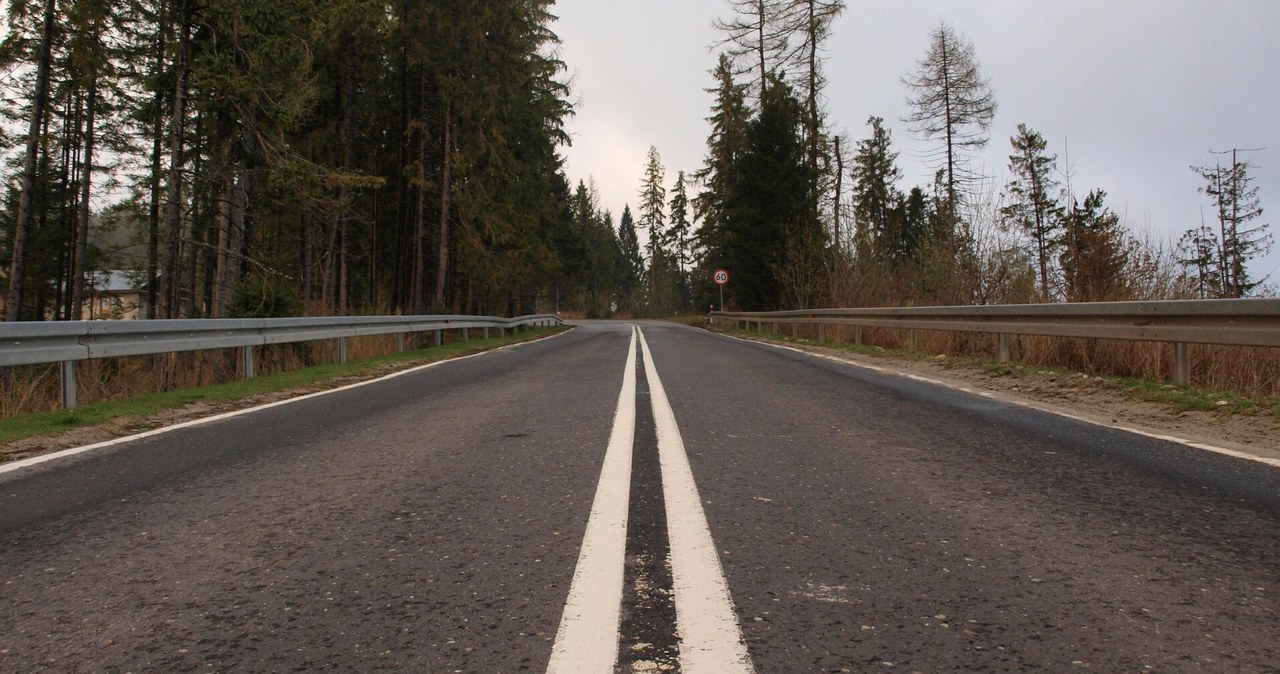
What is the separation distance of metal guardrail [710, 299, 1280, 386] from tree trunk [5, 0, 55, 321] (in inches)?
761

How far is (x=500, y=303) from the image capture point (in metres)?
47.1

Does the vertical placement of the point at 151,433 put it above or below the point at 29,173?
below

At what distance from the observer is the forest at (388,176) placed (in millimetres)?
13797

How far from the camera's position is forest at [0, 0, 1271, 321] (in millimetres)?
13797

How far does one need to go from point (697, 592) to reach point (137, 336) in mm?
8410

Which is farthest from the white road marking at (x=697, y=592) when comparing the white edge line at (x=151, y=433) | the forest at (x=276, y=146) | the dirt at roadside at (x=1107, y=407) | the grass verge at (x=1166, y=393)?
the forest at (x=276, y=146)

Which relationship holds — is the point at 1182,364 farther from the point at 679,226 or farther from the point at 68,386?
the point at 679,226

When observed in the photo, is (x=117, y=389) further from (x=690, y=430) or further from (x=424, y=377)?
(x=690, y=430)

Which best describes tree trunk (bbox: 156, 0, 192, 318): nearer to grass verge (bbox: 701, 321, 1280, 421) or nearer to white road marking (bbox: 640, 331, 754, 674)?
white road marking (bbox: 640, 331, 754, 674)

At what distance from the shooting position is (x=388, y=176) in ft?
97.9

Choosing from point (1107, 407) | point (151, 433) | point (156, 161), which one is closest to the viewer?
point (151, 433)

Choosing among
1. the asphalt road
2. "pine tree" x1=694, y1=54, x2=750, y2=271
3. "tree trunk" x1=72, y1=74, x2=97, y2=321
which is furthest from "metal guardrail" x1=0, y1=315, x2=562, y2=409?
"pine tree" x1=694, y1=54, x2=750, y2=271

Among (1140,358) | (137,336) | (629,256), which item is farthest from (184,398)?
(629,256)

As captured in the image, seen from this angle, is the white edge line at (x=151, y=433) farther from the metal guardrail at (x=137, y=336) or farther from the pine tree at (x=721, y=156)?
the pine tree at (x=721, y=156)
